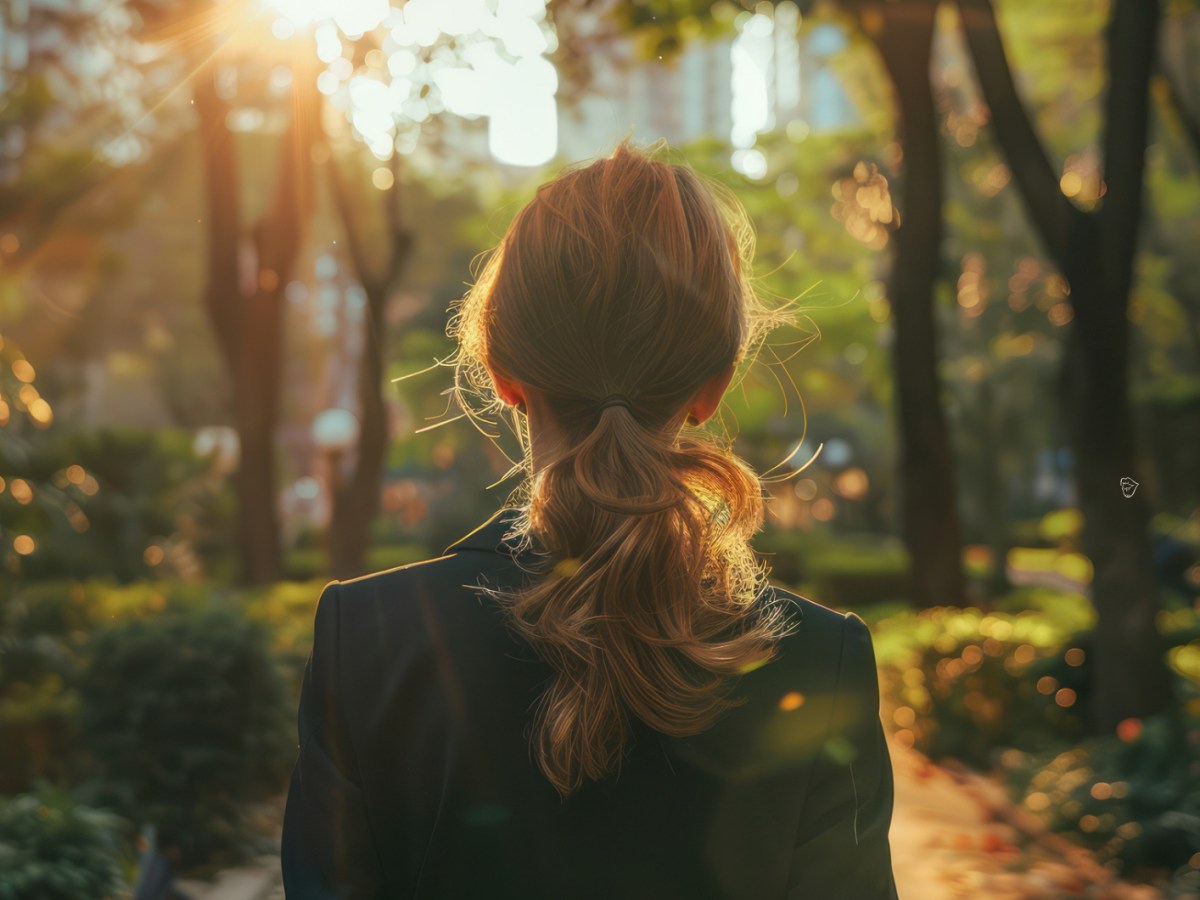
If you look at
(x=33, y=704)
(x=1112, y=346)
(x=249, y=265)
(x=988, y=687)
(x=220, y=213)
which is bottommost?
(x=988, y=687)

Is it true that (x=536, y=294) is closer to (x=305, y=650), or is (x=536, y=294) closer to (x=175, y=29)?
(x=305, y=650)

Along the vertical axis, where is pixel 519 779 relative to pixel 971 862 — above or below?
above

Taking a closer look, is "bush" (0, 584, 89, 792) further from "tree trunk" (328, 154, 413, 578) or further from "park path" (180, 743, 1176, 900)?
"tree trunk" (328, 154, 413, 578)

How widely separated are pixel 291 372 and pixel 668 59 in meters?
36.9

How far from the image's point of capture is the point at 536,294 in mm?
1535

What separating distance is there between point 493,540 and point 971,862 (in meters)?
5.72

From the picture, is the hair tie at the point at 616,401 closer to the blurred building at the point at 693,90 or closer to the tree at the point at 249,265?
the blurred building at the point at 693,90

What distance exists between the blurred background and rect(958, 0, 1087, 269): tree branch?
1.0 inches

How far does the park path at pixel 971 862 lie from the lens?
235 inches

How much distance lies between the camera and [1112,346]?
7.75 m

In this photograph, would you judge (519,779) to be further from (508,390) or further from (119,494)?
(119,494)

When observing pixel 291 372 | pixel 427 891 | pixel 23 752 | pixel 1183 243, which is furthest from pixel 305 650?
pixel 291 372

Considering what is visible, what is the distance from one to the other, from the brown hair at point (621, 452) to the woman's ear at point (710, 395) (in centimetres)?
2

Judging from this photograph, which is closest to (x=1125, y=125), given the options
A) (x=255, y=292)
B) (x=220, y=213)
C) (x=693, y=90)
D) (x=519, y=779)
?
(x=519, y=779)
